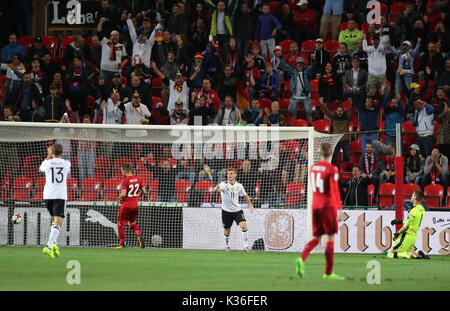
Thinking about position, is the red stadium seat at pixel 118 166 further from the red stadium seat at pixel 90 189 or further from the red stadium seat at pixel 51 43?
the red stadium seat at pixel 51 43

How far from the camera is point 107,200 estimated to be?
18656 mm

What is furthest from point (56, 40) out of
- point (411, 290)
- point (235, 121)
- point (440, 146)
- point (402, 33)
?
point (411, 290)

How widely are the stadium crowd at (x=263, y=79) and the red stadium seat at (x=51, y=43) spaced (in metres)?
0.63

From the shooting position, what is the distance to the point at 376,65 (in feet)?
68.6

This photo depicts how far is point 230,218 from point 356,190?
10.1 feet

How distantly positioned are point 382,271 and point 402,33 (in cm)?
1111

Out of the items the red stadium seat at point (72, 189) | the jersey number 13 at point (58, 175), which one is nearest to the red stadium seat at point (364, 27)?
the red stadium seat at point (72, 189)

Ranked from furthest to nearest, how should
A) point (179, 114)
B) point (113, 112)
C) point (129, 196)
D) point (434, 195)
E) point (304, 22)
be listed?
point (304, 22), point (113, 112), point (179, 114), point (434, 195), point (129, 196)

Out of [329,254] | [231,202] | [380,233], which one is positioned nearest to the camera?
[329,254]

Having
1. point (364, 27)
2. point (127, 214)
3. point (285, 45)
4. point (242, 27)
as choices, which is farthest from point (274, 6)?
point (127, 214)

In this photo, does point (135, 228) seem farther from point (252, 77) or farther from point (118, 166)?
point (252, 77)

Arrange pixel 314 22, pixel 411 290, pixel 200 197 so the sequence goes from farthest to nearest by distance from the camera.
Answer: pixel 314 22 < pixel 200 197 < pixel 411 290

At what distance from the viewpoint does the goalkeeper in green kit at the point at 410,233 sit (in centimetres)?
1581

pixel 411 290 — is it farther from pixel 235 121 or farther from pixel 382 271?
pixel 235 121
